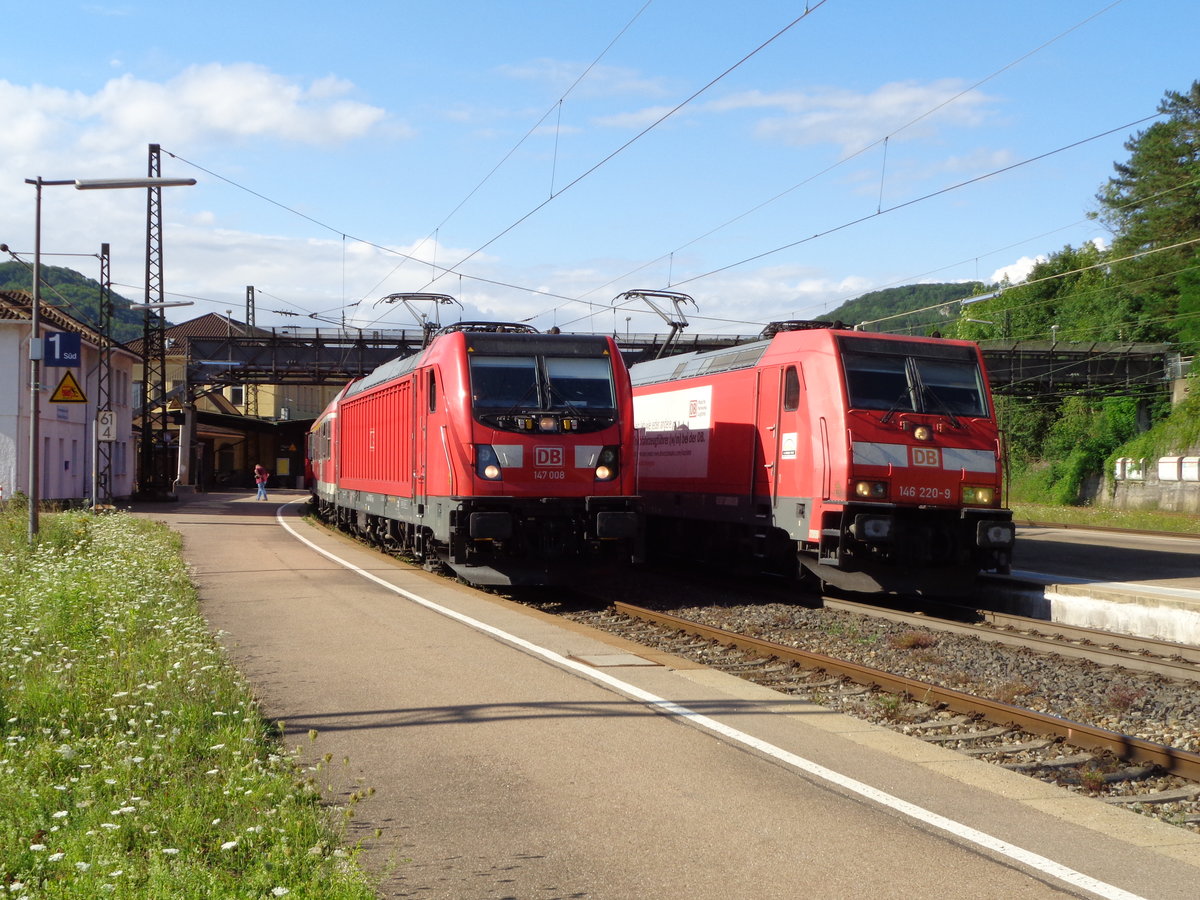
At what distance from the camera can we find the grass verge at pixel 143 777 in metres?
4.54

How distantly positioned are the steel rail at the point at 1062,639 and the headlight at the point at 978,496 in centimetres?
133

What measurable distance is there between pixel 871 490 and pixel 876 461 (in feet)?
1.18

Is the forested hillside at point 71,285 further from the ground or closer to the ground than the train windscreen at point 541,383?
further from the ground

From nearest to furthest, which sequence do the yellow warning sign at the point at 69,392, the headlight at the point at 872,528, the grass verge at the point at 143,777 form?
the grass verge at the point at 143,777
the headlight at the point at 872,528
the yellow warning sign at the point at 69,392

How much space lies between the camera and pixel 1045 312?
267ft

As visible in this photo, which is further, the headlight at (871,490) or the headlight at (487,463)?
the headlight at (487,463)

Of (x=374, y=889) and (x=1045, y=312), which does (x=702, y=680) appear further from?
(x=1045, y=312)

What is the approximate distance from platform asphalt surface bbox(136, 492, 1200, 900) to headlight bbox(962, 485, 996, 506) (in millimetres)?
5831

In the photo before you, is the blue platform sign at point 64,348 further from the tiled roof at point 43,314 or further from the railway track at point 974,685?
the tiled roof at point 43,314

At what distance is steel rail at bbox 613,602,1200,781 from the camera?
718 centimetres

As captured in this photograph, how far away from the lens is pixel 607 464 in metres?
15.6

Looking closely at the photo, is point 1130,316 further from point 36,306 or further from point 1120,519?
point 36,306

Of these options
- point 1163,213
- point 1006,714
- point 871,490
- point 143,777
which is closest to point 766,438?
point 871,490

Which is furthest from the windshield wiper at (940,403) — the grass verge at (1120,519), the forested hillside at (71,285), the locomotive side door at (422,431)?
the forested hillside at (71,285)
